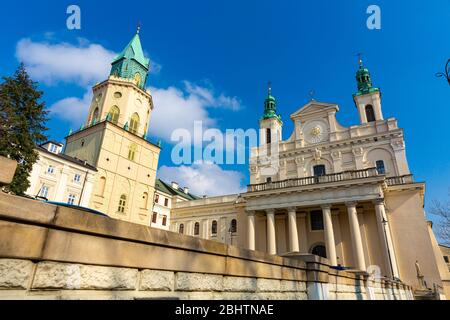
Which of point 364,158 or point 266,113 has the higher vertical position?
point 266,113

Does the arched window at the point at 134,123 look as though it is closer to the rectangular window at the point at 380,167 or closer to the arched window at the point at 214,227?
the arched window at the point at 214,227

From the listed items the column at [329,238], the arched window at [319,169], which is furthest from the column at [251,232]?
the arched window at [319,169]

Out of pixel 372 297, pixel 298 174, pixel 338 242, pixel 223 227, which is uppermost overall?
pixel 298 174

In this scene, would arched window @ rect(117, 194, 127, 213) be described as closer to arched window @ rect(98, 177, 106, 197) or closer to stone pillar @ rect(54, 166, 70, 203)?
arched window @ rect(98, 177, 106, 197)

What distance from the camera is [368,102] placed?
110 feet

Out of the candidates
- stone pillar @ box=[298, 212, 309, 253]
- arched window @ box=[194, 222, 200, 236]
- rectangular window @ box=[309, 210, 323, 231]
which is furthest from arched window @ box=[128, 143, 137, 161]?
rectangular window @ box=[309, 210, 323, 231]

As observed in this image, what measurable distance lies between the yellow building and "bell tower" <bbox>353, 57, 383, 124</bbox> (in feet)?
100

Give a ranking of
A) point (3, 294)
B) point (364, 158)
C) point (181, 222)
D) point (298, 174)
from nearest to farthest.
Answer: point (3, 294), point (364, 158), point (298, 174), point (181, 222)
